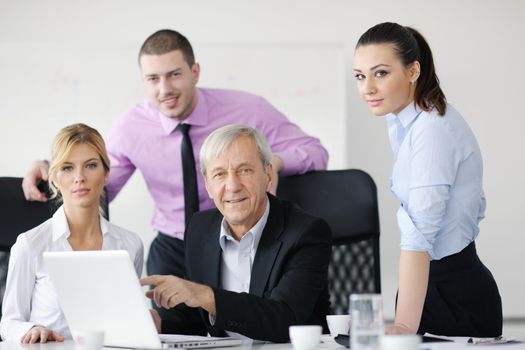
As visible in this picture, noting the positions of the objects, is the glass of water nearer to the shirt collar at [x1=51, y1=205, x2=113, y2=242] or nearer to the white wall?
the shirt collar at [x1=51, y1=205, x2=113, y2=242]

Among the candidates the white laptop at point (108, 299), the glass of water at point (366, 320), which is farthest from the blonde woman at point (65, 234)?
the glass of water at point (366, 320)

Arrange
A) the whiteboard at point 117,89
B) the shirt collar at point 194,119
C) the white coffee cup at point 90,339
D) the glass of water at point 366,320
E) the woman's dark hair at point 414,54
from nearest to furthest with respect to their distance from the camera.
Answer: the glass of water at point 366,320
the white coffee cup at point 90,339
the woman's dark hair at point 414,54
the shirt collar at point 194,119
the whiteboard at point 117,89

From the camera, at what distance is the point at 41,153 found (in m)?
4.66

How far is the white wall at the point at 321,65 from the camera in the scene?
468cm

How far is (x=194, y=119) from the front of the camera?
3.47m

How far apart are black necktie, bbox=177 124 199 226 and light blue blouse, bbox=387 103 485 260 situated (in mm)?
1219

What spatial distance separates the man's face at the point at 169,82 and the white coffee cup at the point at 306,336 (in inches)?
67.1

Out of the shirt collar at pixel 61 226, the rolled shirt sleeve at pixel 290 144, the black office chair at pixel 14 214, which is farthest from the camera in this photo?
the rolled shirt sleeve at pixel 290 144

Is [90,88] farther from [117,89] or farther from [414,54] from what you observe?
[414,54]

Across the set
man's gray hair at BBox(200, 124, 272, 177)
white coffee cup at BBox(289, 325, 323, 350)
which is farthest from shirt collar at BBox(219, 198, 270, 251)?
white coffee cup at BBox(289, 325, 323, 350)

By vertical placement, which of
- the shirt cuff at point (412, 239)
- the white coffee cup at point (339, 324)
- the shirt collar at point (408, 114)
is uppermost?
the shirt collar at point (408, 114)

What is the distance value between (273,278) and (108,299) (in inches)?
23.2

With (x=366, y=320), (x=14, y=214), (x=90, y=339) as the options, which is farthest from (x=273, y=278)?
(x=14, y=214)

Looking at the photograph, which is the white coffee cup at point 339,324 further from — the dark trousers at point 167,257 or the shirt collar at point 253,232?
the dark trousers at point 167,257
